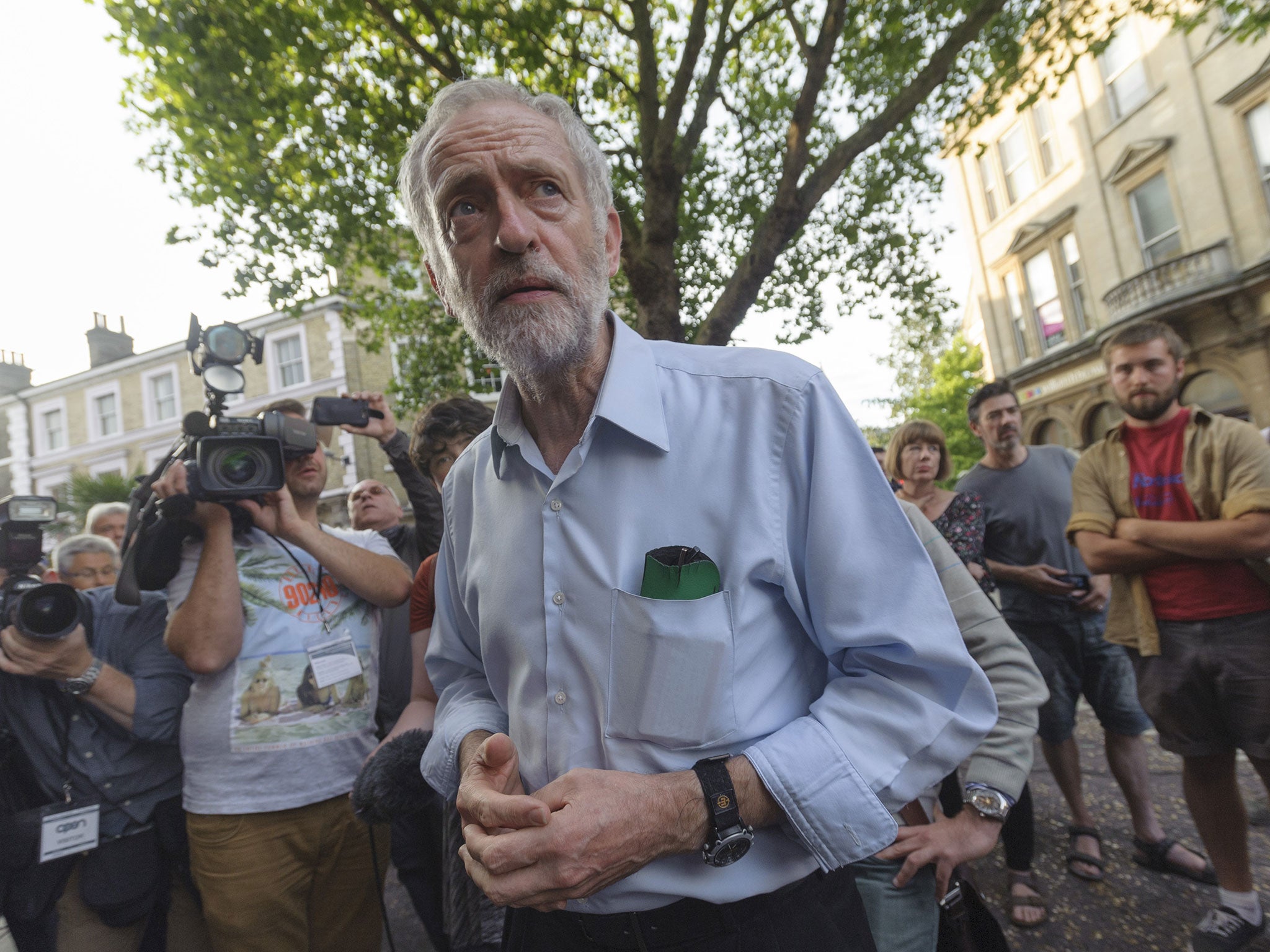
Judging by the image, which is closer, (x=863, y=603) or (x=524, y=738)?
(x=863, y=603)

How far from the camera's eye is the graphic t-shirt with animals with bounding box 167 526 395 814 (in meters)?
2.31

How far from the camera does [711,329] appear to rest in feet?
21.3

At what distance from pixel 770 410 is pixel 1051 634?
11.0ft

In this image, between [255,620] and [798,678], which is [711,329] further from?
[798,678]

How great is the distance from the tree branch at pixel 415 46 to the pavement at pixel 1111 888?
6.32 metres

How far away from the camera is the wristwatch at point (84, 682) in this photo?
2385mm

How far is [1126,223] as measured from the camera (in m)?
16.2

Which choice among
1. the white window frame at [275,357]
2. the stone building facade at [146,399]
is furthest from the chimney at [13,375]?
the white window frame at [275,357]

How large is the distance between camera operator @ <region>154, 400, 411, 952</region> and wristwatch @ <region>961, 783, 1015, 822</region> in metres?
1.61

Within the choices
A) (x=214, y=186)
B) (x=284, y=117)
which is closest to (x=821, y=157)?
(x=284, y=117)

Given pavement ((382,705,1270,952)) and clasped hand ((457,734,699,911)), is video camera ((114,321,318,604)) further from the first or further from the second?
pavement ((382,705,1270,952))

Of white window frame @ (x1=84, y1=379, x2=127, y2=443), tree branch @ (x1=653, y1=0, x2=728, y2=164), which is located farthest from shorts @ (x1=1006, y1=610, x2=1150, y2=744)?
white window frame @ (x1=84, y1=379, x2=127, y2=443)

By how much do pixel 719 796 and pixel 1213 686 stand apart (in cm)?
270

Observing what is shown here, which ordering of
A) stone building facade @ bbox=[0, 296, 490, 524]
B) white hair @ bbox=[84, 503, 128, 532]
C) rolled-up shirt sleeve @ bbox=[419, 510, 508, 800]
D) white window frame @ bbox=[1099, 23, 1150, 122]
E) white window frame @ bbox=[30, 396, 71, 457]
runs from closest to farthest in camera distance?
1. rolled-up shirt sleeve @ bbox=[419, 510, 508, 800]
2. white hair @ bbox=[84, 503, 128, 532]
3. white window frame @ bbox=[1099, 23, 1150, 122]
4. stone building facade @ bbox=[0, 296, 490, 524]
5. white window frame @ bbox=[30, 396, 71, 457]
